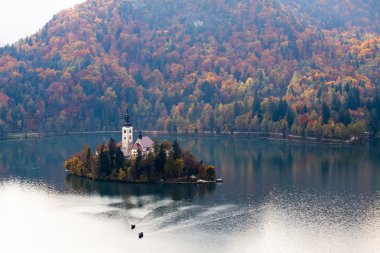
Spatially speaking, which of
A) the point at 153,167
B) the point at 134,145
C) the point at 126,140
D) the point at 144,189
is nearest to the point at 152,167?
the point at 153,167

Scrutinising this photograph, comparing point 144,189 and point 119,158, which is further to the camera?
point 119,158

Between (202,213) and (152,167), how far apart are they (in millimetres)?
32831

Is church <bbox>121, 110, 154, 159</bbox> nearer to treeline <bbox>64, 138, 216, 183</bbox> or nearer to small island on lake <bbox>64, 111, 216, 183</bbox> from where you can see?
small island on lake <bbox>64, 111, 216, 183</bbox>

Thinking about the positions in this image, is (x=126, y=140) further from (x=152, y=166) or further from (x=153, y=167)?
(x=153, y=167)

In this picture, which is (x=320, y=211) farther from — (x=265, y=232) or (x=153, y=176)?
(x=153, y=176)

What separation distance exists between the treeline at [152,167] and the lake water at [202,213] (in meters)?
3.66

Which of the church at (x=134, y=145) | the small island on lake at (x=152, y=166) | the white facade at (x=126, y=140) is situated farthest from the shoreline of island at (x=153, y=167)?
the white facade at (x=126, y=140)

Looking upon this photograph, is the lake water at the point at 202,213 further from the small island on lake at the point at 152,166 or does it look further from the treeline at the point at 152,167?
the treeline at the point at 152,167

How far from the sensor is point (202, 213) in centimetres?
12025

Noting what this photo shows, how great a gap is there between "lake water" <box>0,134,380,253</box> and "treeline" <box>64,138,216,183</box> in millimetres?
3664

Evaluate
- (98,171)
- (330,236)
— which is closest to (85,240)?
(330,236)

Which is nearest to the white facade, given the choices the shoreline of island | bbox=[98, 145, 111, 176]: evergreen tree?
the shoreline of island

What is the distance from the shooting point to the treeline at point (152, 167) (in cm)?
14938

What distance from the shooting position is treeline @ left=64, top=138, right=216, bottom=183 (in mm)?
149375
